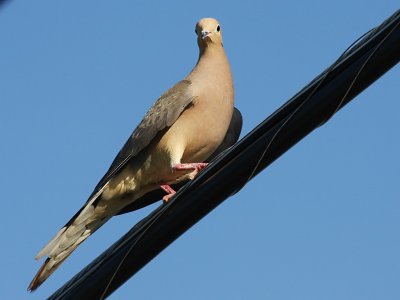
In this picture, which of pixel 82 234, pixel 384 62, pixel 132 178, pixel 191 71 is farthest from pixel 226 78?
pixel 384 62

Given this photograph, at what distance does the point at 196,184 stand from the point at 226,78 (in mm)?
3669

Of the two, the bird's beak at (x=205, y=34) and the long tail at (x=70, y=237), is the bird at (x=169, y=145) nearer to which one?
the long tail at (x=70, y=237)

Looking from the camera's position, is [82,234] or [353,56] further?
[82,234]

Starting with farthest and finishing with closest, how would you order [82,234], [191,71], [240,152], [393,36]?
[191,71], [82,234], [240,152], [393,36]

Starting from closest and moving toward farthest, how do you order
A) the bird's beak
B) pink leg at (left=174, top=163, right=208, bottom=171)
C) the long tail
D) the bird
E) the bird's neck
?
1. the long tail
2. pink leg at (left=174, top=163, right=208, bottom=171)
3. the bird
4. the bird's neck
5. the bird's beak

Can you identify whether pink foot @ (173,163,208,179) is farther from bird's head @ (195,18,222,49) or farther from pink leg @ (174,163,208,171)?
bird's head @ (195,18,222,49)

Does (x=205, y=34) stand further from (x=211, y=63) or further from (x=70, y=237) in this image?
(x=70, y=237)

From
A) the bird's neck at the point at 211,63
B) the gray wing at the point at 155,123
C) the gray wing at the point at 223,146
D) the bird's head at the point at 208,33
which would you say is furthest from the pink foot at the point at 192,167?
the bird's head at the point at 208,33

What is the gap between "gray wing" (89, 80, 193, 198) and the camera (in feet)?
24.0

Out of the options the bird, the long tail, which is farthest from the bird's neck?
Answer: the long tail

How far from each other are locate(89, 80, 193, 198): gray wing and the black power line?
328 cm

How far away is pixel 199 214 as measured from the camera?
3.86 metres

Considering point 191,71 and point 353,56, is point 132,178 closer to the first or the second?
point 191,71

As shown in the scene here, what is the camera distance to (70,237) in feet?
22.8
